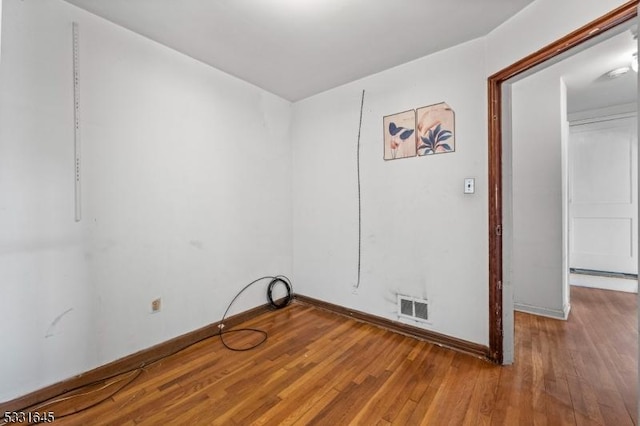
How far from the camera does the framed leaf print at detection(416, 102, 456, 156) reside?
2.23 m

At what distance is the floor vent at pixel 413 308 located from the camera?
2.37 m

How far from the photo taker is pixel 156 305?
6.93 ft

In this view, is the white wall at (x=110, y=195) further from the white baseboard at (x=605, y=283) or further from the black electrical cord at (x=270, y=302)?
the white baseboard at (x=605, y=283)

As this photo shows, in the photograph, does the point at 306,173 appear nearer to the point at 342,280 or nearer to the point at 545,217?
the point at 342,280

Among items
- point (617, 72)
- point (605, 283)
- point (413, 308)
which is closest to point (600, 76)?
point (617, 72)

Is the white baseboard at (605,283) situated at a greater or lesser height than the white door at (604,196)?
lesser

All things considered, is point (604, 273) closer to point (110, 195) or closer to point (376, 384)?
point (376, 384)

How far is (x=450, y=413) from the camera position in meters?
1.50

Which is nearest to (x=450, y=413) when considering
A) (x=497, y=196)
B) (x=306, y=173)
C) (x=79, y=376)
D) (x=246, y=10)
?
(x=497, y=196)

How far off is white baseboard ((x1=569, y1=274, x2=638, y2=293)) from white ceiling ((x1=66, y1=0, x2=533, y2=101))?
384cm

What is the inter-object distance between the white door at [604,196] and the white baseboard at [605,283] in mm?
136

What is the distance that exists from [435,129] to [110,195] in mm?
2571

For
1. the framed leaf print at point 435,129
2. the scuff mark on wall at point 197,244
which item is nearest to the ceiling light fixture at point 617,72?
the framed leaf print at point 435,129

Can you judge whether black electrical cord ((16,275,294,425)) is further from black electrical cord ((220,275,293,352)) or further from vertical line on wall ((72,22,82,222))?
vertical line on wall ((72,22,82,222))
